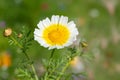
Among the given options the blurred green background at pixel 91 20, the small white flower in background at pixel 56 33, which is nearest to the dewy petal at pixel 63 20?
the small white flower in background at pixel 56 33

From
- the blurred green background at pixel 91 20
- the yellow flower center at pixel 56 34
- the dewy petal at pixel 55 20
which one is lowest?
the yellow flower center at pixel 56 34

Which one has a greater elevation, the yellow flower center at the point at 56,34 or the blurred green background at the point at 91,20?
the blurred green background at the point at 91,20

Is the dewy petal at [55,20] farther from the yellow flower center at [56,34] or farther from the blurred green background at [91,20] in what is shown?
the blurred green background at [91,20]

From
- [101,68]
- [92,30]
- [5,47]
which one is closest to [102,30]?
[92,30]

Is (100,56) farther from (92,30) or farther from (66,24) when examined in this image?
(66,24)

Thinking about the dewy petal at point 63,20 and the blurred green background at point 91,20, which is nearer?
the dewy petal at point 63,20

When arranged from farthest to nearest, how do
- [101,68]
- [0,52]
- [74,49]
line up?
[101,68] → [0,52] → [74,49]
